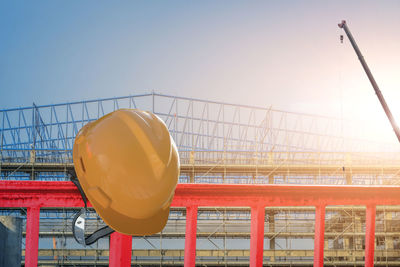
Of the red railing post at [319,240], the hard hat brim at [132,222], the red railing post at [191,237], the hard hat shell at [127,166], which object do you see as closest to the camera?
the hard hat shell at [127,166]

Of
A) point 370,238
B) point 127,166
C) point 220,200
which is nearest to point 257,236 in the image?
point 220,200

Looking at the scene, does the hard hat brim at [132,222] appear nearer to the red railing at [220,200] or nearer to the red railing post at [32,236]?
the red railing at [220,200]

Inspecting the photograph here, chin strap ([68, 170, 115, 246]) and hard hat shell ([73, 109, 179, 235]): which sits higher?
hard hat shell ([73, 109, 179, 235])

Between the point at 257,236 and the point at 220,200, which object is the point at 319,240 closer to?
the point at 257,236

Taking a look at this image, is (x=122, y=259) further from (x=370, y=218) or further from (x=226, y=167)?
(x=226, y=167)

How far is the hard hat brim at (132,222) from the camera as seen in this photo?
189cm

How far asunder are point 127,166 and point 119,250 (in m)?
0.51

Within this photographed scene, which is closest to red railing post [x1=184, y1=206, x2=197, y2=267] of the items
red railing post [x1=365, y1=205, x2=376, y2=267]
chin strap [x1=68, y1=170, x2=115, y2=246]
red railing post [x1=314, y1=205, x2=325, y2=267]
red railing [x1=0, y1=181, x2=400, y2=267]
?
red railing [x1=0, y1=181, x2=400, y2=267]

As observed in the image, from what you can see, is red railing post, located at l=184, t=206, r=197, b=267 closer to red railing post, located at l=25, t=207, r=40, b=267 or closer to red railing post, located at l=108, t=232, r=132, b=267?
red railing post, located at l=108, t=232, r=132, b=267

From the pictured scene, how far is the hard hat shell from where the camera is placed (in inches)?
69.7

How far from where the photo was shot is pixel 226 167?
22.8 meters

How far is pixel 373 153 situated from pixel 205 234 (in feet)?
36.6

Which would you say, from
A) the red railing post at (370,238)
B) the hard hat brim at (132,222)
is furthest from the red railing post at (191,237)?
the red railing post at (370,238)

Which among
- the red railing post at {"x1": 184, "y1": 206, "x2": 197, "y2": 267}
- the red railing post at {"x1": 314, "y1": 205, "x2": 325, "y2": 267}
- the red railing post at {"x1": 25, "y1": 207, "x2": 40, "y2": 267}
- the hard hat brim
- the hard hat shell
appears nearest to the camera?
the hard hat shell
